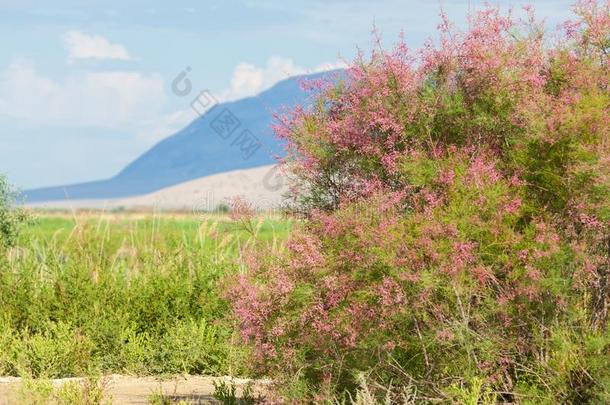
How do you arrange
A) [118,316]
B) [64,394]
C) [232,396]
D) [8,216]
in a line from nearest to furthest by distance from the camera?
[64,394], [232,396], [118,316], [8,216]

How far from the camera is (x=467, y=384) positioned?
793 cm

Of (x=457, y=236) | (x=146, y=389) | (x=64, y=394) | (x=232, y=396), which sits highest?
(x=457, y=236)

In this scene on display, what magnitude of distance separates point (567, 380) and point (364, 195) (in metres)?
2.15

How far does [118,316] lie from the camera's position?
12891 millimetres

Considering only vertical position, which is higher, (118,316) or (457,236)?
(457,236)

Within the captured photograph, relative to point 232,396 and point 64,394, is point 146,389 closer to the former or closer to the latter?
point 232,396

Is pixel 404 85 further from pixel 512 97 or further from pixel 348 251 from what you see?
pixel 348 251

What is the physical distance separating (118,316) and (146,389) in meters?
1.78

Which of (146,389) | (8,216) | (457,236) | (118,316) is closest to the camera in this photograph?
(457,236)

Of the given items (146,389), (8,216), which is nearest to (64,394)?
(146,389)

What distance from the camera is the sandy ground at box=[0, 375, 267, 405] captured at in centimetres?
1030

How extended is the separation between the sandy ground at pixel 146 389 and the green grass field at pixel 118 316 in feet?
0.73

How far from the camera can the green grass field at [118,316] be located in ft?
39.7

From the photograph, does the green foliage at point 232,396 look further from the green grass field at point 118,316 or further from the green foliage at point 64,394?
the green grass field at point 118,316
